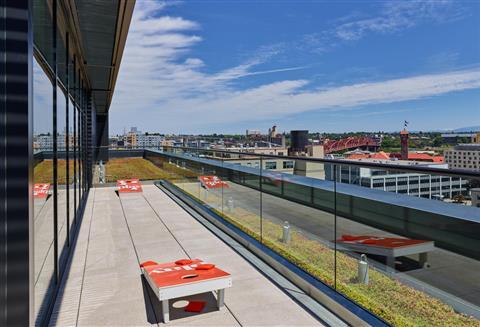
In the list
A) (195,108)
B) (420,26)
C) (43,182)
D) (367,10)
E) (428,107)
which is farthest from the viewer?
(428,107)

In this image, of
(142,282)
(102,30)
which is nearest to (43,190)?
(142,282)

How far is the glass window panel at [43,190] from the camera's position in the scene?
241 centimetres

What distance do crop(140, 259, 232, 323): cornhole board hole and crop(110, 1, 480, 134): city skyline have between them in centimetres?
2525

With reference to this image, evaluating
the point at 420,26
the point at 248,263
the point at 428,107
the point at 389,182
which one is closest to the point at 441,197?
the point at 389,182

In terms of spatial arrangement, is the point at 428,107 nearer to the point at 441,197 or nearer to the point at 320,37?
the point at 320,37

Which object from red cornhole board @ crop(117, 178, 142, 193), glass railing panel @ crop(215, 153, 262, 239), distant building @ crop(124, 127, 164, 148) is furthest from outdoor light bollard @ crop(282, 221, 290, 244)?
distant building @ crop(124, 127, 164, 148)

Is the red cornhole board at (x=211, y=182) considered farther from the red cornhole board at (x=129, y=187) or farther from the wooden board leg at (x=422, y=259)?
the wooden board leg at (x=422, y=259)

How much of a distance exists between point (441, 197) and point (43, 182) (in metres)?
2.57

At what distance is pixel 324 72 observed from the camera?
83.6 m

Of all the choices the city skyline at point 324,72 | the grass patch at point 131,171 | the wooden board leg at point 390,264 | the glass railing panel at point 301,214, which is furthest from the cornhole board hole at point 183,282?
the city skyline at point 324,72

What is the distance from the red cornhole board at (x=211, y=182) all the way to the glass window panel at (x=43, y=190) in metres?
2.99

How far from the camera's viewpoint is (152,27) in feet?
39.0

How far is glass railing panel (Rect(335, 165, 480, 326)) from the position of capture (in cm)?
189

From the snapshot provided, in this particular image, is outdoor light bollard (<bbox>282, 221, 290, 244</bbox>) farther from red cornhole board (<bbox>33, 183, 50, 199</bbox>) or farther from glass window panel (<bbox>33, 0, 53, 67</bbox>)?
glass window panel (<bbox>33, 0, 53, 67</bbox>)
